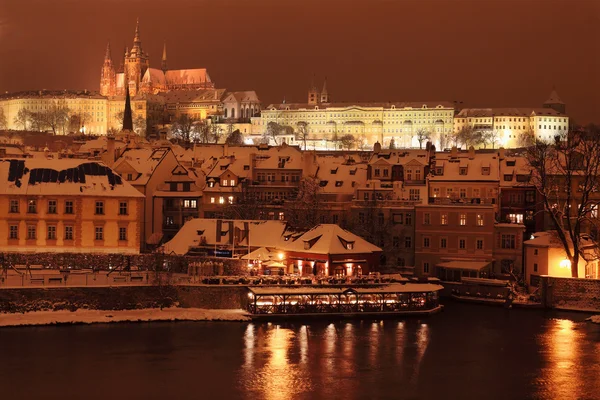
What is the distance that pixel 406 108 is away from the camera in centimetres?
18325

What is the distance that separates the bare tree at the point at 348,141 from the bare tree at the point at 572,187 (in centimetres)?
11439

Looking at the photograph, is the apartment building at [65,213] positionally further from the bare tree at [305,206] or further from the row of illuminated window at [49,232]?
the bare tree at [305,206]

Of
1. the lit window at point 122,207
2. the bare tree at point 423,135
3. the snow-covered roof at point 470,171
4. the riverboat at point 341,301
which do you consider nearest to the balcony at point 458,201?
the snow-covered roof at point 470,171

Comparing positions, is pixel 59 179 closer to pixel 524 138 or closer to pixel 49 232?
pixel 49 232

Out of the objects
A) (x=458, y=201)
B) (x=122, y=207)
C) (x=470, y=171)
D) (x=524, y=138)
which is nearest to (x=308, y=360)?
(x=122, y=207)

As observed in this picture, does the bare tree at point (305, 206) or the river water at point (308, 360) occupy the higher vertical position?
the bare tree at point (305, 206)

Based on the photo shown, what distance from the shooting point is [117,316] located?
35688 millimetres

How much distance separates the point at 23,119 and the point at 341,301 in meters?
162

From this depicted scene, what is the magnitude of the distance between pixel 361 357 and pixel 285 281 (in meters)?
7.92

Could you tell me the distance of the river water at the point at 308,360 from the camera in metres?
26.8

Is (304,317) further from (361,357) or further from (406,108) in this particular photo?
(406,108)

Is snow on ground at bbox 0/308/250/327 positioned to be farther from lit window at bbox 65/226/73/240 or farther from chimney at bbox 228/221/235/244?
lit window at bbox 65/226/73/240

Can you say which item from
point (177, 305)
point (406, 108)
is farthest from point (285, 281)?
point (406, 108)

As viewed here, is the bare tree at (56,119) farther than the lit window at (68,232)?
Yes
